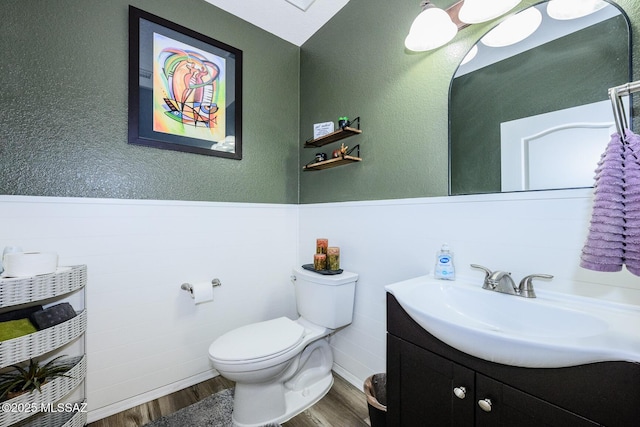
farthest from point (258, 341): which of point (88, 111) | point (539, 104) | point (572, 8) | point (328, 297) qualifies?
point (572, 8)

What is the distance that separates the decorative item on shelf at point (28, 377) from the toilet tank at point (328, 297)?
1.13 meters

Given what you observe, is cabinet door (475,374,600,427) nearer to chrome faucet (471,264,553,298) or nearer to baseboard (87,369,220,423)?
chrome faucet (471,264,553,298)

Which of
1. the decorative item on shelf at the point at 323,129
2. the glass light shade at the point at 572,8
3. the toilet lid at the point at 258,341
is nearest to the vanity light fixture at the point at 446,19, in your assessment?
the glass light shade at the point at 572,8

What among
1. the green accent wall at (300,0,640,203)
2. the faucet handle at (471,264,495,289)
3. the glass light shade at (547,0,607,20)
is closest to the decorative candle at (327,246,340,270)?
the green accent wall at (300,0,640,203)

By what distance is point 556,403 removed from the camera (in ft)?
2.13

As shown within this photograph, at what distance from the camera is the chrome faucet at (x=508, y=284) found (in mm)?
968

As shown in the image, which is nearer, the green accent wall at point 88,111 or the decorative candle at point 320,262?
the green accent wall at point 88,111

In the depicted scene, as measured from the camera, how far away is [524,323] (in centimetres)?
93

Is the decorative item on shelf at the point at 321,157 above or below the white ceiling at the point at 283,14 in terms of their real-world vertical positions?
below

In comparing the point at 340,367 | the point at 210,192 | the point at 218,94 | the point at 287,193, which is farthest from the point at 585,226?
the point at 218,94

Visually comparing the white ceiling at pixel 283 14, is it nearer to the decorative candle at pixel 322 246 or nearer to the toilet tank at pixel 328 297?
the decorative candle at pixel 322 246

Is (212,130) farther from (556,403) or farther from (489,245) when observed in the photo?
(556,403)

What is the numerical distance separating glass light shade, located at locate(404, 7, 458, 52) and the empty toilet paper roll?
6.07 ft

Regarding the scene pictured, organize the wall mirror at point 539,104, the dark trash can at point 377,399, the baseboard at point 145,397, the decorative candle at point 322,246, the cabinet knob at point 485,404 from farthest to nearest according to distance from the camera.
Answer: the decorative candle at point 322,246 < the baseboard at point 145,397 < the dark trash can at point 377,399 < the wall mirror at point 539,104 < the cabinet knob at point 485,404
